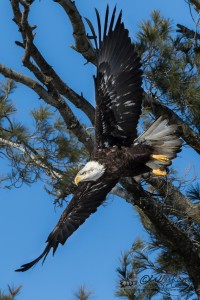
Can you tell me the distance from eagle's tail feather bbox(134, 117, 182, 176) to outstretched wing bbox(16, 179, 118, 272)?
316 millimetres

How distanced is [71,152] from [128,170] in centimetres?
90

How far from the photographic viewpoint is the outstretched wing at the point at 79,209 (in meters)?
4.94

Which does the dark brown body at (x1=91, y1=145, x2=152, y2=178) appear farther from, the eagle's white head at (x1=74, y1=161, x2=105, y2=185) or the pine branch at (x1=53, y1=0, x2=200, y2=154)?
the pine branch at (x1=53, y1=0, x2=200, y2=154)

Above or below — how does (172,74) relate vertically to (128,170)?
above

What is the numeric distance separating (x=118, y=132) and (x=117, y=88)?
288 millimetres

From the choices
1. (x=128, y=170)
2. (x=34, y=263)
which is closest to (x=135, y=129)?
(x=128, y=170)

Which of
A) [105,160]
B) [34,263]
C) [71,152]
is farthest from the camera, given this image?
[71,152]

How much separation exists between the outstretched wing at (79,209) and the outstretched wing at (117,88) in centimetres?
27

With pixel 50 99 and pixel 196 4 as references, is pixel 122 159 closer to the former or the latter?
pixel 50 99

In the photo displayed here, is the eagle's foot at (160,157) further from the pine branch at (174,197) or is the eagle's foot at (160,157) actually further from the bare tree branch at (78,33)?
the bare tree branch at (78,33)

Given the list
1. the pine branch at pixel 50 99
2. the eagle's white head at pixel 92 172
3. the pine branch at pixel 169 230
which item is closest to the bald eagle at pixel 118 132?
the eagle's white head at pixel 92 172

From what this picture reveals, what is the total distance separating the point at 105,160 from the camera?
17.5 feet

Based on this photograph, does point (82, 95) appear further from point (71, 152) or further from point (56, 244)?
point (56, 244)

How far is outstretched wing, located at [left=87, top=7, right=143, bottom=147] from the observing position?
542cm
